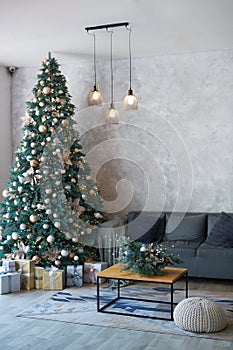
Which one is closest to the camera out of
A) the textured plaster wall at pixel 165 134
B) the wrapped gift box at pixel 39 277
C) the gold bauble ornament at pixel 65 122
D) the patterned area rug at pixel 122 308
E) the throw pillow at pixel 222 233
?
the patterned area rug at pixel 122 308

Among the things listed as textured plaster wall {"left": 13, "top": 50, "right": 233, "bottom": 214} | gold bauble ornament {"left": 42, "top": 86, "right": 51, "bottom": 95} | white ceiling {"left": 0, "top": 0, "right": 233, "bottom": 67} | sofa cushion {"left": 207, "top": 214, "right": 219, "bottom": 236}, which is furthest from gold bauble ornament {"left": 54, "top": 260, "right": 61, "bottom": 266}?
white ceiling {"left": 0, "top": 0, "right": 233, "bottom": 67}

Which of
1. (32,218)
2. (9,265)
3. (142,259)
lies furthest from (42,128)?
(142,259)

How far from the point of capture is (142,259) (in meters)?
4.80

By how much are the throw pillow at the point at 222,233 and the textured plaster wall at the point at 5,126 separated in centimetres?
322

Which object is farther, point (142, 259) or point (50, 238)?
point (50, 238)

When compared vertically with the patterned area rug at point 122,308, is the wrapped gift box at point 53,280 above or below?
above

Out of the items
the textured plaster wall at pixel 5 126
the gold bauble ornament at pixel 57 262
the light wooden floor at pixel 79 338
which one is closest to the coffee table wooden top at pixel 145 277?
the light wooden floor at pixel 79 338

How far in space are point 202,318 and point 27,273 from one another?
2.41 m

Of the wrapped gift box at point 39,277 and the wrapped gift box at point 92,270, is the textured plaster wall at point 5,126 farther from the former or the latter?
the wrapped gift box at point 92,270

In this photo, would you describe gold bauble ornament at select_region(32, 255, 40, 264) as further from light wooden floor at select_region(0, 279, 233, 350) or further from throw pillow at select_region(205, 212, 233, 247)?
throw pillow at select_region(205, 212, 233, 247)

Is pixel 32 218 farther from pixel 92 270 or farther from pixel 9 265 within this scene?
pixel 92 270

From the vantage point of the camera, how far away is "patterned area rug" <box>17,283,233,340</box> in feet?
14.8

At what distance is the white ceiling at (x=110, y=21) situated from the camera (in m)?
4.57

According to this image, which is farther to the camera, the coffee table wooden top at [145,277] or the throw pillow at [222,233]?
the throw pillow at [222,233]
